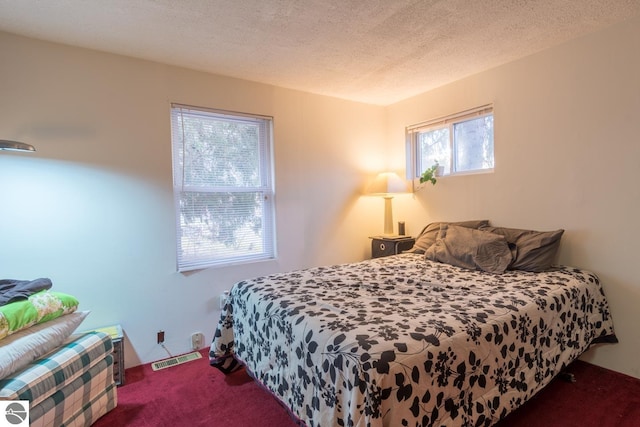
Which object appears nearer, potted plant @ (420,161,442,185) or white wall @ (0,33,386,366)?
white wall @ (0,33,386,366)

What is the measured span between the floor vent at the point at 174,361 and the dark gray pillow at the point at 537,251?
98.2 inches

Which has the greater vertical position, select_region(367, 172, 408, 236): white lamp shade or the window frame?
the window frame

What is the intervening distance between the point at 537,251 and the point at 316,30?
2125 millimetres

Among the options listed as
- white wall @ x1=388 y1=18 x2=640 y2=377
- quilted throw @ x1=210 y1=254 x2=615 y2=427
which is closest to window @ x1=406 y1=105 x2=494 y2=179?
white wall @ x1=388 y1=18 x2=640 y2=377

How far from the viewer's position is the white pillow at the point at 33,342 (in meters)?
1.47

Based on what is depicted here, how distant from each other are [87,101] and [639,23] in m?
3.64

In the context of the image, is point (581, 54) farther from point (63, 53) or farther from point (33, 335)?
point (33, 335)

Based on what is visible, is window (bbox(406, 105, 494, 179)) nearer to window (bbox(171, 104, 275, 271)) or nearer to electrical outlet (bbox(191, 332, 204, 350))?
window (bbox(171, 104, 275, 271))

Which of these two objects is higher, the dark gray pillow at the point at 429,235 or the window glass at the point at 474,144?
the window glass at the point at 474,144

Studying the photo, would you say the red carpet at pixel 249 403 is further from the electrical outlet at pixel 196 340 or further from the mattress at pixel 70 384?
the electrical outlet at pixel 196 340

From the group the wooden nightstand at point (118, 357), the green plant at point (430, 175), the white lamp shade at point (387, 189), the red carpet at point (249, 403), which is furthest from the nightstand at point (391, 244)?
the wooden nightstand at point (118, 357)

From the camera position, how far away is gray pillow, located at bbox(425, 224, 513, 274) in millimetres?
2396

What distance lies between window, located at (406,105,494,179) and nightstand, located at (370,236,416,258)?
711mm

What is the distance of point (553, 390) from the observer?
2.05 m
